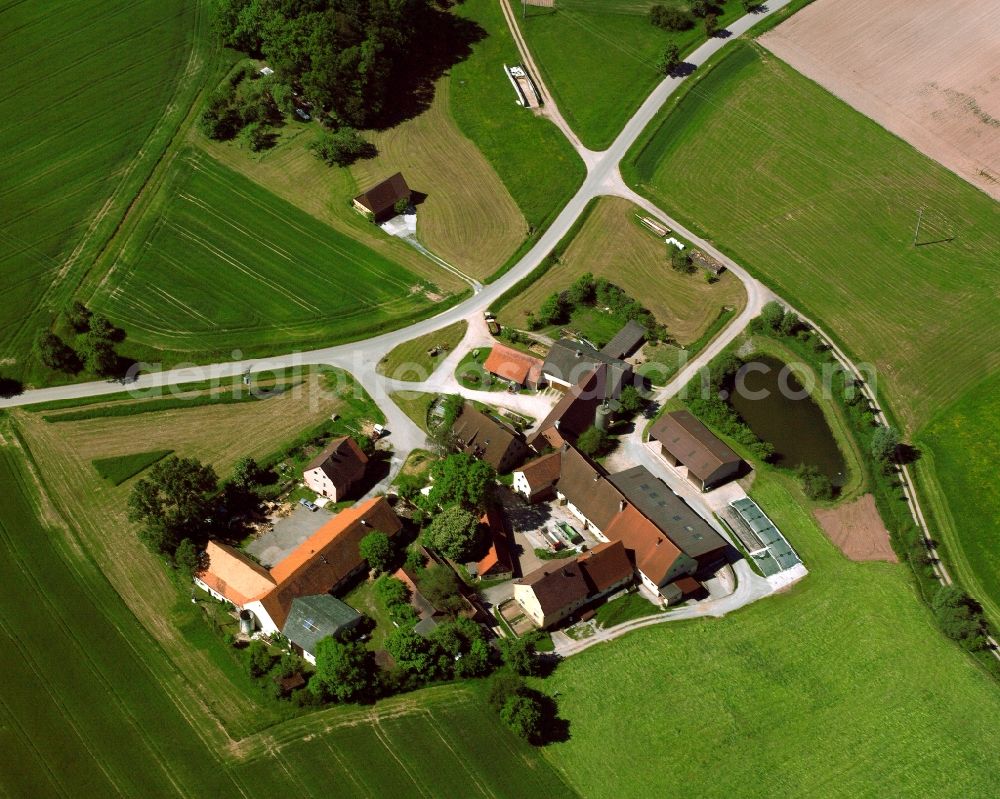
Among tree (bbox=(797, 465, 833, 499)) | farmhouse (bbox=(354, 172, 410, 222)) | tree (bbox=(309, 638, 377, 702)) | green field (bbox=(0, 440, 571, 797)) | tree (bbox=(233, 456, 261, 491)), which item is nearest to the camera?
green field (bbox=(0, 440, 571, 797))

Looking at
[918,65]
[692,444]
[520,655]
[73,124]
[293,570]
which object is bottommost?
[520,655]

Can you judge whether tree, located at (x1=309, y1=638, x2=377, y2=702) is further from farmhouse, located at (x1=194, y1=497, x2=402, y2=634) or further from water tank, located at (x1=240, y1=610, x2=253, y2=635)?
water tank, located at (x1=240, y1=610, x2=253, y2=635)

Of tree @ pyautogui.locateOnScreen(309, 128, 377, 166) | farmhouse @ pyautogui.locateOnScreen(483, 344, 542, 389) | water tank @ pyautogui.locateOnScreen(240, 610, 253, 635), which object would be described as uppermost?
tree @ pyautogui.locateOnScreen(309, 128, 377, 166)

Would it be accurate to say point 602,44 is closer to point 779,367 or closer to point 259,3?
point 259,3

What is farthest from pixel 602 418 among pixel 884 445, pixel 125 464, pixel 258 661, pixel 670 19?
pixel 670 19

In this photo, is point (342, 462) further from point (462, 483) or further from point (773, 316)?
point (773, 316)

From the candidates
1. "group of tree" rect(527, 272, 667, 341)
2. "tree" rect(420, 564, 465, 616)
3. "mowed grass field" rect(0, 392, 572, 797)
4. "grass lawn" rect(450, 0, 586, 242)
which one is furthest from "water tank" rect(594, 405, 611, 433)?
"grass lawn" rect(450, 0, 586, 242)
